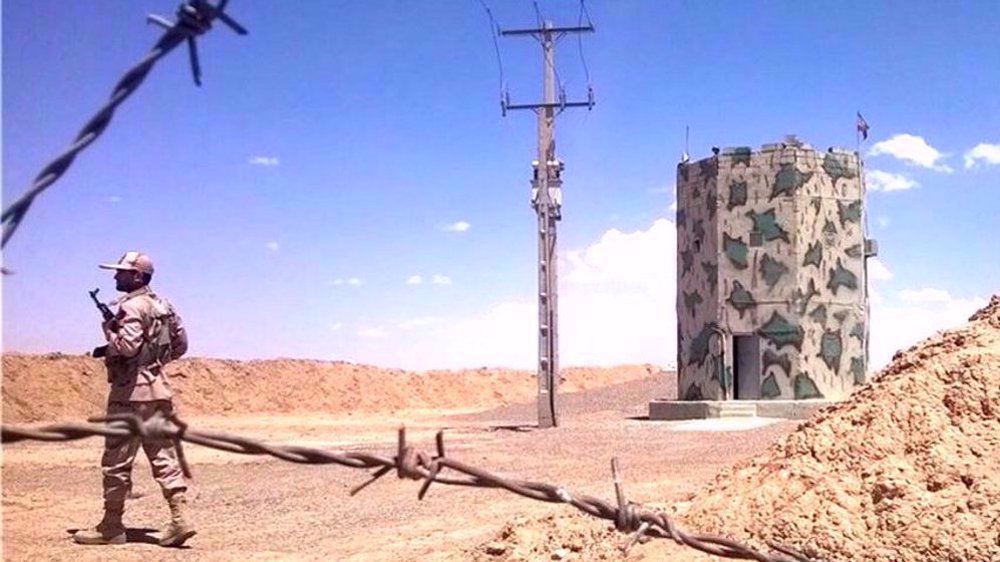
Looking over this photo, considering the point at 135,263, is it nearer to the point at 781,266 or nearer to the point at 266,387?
the point at 781,266

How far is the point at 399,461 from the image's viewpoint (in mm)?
2262

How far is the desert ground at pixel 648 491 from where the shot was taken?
4.45 metres

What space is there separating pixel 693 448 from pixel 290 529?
727 cm

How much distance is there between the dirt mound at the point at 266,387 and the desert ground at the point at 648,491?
45.6 feet

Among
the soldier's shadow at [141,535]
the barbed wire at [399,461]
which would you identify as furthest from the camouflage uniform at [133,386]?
the barbed wire at [399,461]

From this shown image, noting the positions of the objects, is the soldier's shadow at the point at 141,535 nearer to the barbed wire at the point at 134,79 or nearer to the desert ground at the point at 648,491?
the desert ground at the point at 648,491

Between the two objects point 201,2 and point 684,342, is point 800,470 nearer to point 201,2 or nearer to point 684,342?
point 201,2

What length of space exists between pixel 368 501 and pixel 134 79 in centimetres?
795

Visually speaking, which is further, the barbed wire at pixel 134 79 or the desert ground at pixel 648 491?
the desert ground at pixel 648 491

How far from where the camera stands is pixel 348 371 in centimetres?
4112

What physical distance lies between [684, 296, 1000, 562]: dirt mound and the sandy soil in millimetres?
541

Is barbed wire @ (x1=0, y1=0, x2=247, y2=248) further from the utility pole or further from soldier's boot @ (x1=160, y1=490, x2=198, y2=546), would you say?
the utility pole

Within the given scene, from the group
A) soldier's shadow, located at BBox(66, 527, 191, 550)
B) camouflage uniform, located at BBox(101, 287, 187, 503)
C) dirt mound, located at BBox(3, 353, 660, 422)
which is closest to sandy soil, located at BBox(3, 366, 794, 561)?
soldier's shadow, located at BBox(66, 527, 191, 550)

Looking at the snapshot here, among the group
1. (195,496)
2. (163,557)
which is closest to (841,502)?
(163,557)
